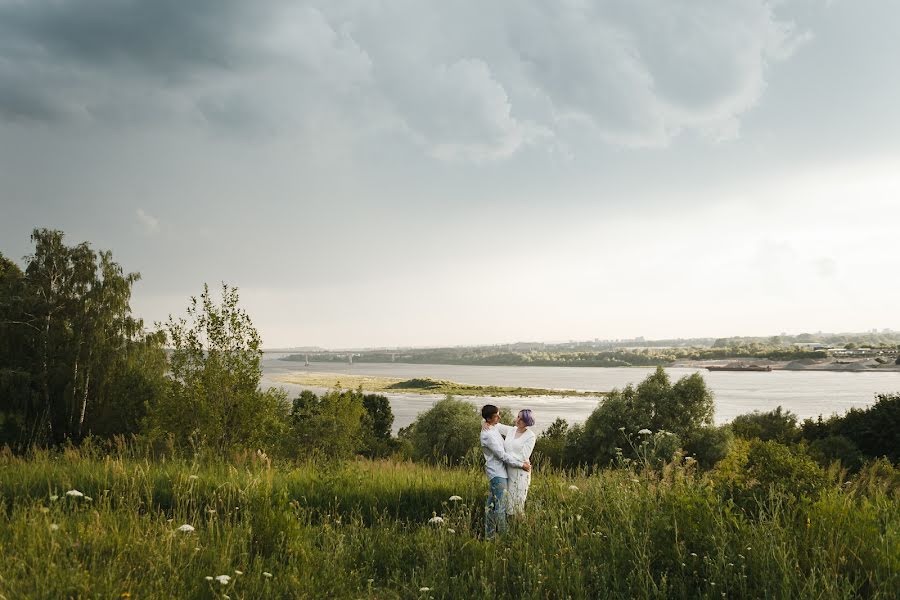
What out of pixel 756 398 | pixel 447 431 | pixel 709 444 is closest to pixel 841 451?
pixel 709 444

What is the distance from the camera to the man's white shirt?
23.5 feet

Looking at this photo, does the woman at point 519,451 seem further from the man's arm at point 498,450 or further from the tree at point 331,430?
the tree at point 331,430

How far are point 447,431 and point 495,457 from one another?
28392 millimetres

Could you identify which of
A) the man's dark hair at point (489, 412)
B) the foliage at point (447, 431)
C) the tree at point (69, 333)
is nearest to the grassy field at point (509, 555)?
the man's dark hair at point (489, 412)

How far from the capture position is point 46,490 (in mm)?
7355

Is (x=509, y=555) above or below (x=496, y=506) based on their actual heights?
above

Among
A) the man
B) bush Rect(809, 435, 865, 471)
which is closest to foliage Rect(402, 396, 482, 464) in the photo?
bush Rect(809, 435, 865, 471)

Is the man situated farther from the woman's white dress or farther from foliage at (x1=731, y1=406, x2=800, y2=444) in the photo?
foliage at (x1=731, y1=406, x2=800, y2=444)

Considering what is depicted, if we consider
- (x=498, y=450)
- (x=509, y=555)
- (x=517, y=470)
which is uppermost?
(x=498, y=450)

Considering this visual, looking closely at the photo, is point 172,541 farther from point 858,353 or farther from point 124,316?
point 858,353

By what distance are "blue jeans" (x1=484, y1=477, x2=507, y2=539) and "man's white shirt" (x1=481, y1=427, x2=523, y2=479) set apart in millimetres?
84

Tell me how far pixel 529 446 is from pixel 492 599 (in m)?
3.38

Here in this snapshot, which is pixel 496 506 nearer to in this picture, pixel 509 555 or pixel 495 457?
pixel 495 457

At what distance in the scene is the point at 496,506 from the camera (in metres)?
7.14
